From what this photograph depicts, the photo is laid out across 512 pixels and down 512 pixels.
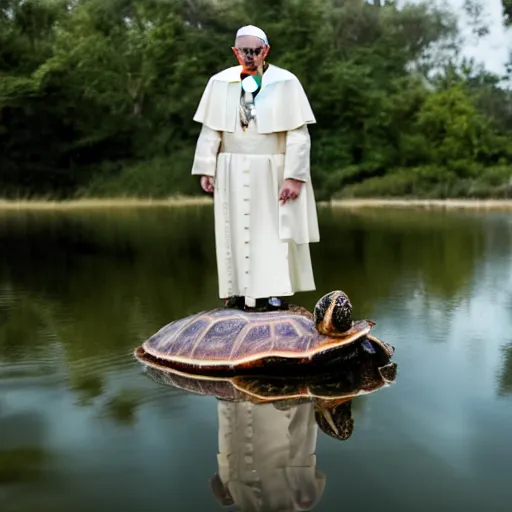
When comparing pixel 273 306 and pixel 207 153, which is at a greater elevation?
pixel 207 153

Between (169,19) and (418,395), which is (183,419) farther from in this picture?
(169,19)

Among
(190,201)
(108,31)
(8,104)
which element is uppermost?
(108,31)

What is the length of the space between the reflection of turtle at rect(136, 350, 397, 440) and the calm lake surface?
87 mm

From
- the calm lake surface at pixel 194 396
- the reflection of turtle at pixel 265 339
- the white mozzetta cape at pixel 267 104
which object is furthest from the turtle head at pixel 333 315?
the white mozzetta cape at pixel 267 104

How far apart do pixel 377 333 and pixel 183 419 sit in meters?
2.19

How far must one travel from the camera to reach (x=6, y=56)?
26.1 meters

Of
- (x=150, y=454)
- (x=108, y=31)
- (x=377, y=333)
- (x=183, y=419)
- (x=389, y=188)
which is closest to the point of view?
(x=150, y=454)

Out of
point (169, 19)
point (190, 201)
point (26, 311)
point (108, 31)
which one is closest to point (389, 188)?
point (190, 201)

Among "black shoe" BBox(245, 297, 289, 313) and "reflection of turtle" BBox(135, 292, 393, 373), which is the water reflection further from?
"black shoe" BBox(245, 297, 289, 313)

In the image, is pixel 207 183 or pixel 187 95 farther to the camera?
pixel 187 95

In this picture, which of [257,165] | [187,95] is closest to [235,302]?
[257,165]

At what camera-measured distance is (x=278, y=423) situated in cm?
381

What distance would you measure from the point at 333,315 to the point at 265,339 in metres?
0.37

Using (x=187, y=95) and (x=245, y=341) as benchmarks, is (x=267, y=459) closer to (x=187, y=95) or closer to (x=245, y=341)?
(x=245, y=341)
